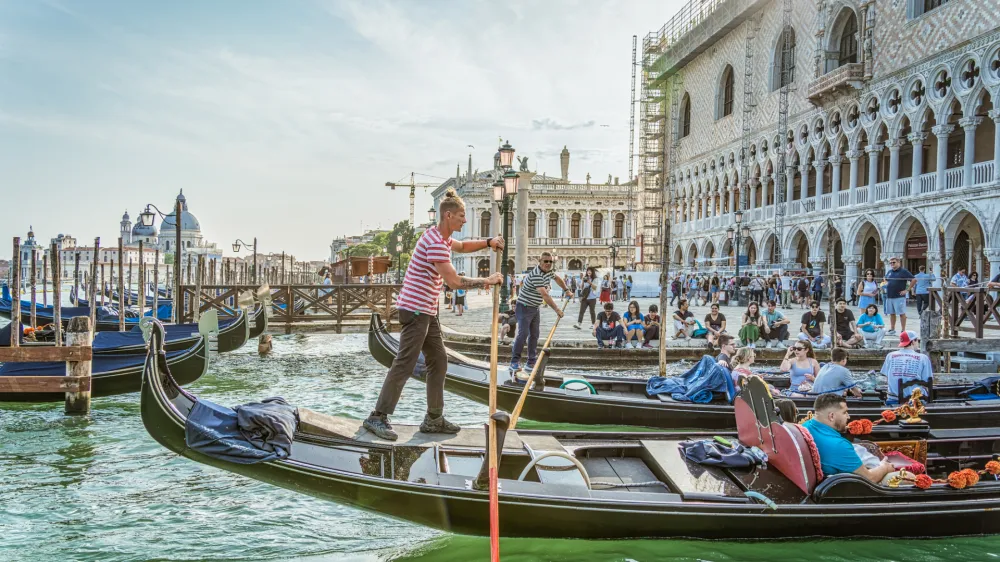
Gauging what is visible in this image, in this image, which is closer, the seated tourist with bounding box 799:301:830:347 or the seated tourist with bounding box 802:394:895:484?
the seated tourist with bounding box 802:394:895:484

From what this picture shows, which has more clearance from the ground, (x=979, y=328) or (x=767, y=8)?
(x=767, y=8)

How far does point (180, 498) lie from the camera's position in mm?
4852

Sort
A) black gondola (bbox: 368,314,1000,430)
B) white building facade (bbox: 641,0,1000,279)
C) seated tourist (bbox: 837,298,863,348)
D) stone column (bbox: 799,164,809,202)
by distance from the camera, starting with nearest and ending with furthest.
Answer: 1. black gondola (bbox: 368,314,1000,430)
2. seated tourist (bbox: 837,298,863,348)
3. white building facade (bbox: 641,0,1000,279)
4. stone column (bbox: 799,164,809,202)

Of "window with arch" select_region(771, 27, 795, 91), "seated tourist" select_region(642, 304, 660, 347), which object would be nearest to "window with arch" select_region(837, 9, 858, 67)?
"window with arch" select_region(771, 27, 795, 91)

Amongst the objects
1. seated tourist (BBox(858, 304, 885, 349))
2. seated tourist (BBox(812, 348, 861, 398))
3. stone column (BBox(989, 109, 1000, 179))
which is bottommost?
seated tourist (BBox(812, 348, 861, 398))

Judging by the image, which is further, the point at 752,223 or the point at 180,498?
the point at 752,223

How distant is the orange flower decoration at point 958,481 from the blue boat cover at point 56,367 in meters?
6.40

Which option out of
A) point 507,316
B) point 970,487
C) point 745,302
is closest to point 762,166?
point 745,302

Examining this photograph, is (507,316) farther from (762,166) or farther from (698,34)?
(698,34)

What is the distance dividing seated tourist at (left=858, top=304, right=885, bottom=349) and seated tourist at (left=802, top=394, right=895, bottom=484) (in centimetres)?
746

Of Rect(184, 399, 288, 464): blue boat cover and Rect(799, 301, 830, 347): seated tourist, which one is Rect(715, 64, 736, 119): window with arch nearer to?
Rect(799, 301, 830, 347): seated tourist

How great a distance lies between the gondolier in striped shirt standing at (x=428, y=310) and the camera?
3.87m

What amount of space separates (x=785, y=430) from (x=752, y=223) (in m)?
23.6

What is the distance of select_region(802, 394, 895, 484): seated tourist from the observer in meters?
3.78
